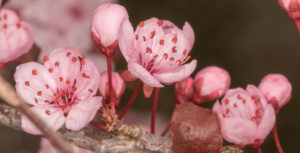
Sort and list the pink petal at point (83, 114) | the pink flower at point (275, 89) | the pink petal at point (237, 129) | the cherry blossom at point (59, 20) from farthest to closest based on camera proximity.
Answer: the cherry blossom at point (59, 20) → the pink flower at point (275, 89) → the pink petal at point (237, 129) → the pink petal at point (83, 114)

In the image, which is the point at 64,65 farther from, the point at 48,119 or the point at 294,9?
the point at 294,9

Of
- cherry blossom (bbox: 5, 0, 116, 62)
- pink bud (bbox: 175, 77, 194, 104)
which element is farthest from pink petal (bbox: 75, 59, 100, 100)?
cherry blossom (bbox: 5, 0, 116, 62)

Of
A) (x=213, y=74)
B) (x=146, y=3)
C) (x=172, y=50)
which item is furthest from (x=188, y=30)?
(x=146, y=3)

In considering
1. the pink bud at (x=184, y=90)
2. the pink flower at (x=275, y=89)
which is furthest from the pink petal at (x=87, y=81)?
the pink flower at (x=275, y=89)

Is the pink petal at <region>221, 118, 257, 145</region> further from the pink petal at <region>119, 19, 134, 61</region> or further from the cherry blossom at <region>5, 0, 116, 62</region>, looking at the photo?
the cherry blossom at <region>5, 0, 116, 62</region>

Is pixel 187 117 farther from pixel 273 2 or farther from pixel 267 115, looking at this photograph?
pixel 273 2

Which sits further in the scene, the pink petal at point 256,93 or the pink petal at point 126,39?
the pink petal at point 256,93

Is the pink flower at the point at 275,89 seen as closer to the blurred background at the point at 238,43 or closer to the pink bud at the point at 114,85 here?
the pink bud at the point at 114,85
